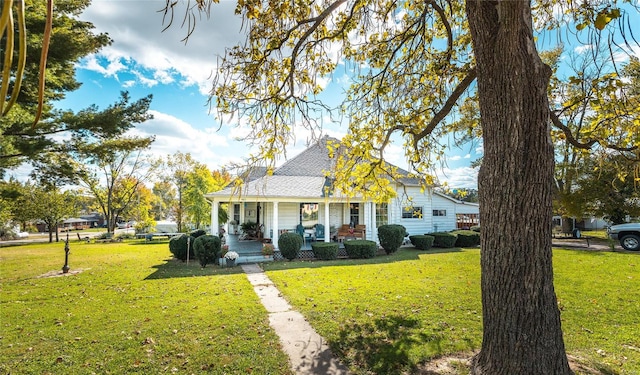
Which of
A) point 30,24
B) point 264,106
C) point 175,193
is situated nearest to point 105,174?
point 175,193

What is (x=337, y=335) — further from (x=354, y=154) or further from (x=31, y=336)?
(x=31, y=336)

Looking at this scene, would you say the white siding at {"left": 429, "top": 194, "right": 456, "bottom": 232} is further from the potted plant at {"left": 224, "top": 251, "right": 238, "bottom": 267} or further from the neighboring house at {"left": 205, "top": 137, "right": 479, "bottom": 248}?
the potted plant at {"left": 224, "top": 251, "right": 238, "bottom": 267}

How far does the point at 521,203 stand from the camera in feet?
10.3

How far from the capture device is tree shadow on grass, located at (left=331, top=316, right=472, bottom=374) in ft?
14.6

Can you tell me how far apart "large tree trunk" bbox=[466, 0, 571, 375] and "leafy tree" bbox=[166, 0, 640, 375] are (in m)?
0.01

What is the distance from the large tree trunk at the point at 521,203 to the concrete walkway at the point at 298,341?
2245 millimetres

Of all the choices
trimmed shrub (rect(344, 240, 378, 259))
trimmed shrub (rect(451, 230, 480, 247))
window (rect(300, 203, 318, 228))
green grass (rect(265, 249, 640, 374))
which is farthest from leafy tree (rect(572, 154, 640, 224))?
window (rect(300, 203, 318, 228))

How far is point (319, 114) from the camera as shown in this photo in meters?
5.41

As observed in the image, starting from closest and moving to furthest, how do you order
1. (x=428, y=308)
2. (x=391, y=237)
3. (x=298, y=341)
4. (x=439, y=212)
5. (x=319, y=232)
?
(x=298, y=341)
(x=428, y=308)
(x=391, y=237)
(x=319, y=232)
(x=439, y=212)

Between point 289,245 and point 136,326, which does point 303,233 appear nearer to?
point 289,245

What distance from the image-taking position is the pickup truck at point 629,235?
1491 centimetres

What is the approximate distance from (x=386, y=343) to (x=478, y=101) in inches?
161

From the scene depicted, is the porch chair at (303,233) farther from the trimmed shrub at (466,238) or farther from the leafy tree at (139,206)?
the leafy tree at (139,206)

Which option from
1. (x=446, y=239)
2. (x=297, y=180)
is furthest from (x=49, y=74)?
(x=446, y=239)
